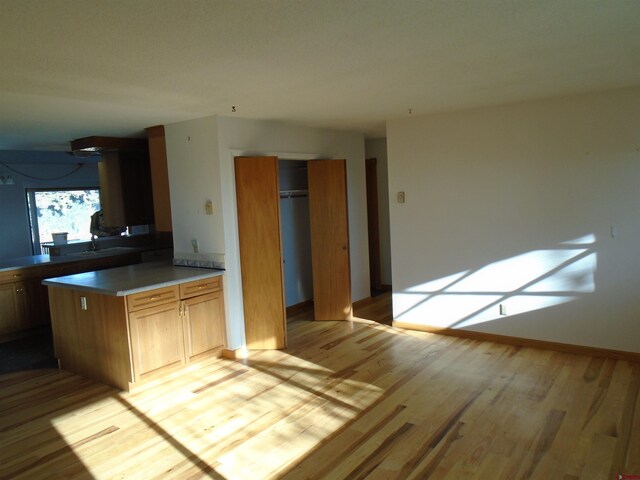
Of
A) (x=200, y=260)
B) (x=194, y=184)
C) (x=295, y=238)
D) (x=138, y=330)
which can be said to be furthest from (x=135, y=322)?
(x=295, y=238)

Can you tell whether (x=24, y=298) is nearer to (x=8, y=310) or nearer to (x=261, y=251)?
(x=8, y=310)

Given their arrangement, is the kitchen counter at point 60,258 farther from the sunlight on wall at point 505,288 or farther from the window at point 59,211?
the sunlight on wall at point 505,288

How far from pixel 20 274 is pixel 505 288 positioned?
5365 mm

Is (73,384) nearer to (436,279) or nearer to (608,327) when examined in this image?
(436,279)

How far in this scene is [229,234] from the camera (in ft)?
15.4

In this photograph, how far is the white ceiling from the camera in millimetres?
2045

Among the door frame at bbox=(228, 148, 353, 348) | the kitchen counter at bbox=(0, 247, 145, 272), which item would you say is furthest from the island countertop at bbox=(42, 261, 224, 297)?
the kitchen counter at bbox=(0, 247, 145, 272)

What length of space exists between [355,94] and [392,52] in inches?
43.9

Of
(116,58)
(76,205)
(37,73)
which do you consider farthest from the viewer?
(76,205)

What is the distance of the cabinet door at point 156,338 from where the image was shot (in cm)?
396

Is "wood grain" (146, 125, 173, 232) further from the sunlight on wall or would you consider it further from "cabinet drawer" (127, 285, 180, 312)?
the sunlight on wall

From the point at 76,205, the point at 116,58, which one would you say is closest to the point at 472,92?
the point at 116,58

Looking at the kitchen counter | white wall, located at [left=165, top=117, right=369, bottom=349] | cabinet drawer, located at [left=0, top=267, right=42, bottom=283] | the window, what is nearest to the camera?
white wall, located at [left=165, top=117, right=369, bottom=349]

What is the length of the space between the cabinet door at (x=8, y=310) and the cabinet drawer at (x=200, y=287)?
2582mm
